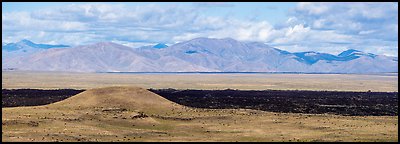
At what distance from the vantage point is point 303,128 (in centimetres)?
6844

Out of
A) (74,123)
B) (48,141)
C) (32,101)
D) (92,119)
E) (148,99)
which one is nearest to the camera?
(48,141)

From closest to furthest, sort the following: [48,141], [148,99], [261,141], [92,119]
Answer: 1. [48,141]
2. [261,141]
3. [92,119]
4. [148,99]

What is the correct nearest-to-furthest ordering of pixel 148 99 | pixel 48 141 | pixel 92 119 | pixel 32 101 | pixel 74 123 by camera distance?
pixel 48 141
pixel 74 123
pixel 92 119
pixel 148 99
pixel 32 101

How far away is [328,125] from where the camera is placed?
234 feet

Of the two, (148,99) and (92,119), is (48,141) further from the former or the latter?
(148,99)

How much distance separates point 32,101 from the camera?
104 metres

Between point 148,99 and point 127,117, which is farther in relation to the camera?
point 148,99

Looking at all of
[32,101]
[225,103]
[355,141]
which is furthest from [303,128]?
[32,101]

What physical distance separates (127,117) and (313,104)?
45011 mm

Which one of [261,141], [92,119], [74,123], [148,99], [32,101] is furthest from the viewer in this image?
[32,101]

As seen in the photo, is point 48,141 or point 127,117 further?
point 127,117

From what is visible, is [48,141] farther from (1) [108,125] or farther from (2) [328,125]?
(2) [328,125]

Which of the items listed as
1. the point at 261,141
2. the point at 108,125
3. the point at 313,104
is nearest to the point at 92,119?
the point at 108,125

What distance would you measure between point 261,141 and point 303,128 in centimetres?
1407
